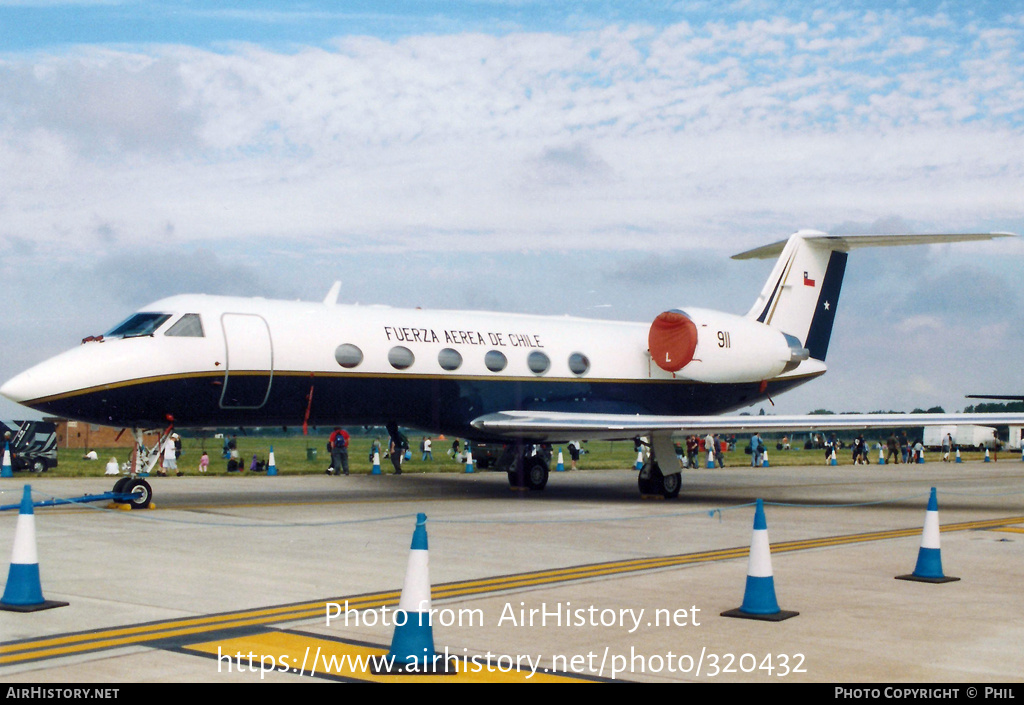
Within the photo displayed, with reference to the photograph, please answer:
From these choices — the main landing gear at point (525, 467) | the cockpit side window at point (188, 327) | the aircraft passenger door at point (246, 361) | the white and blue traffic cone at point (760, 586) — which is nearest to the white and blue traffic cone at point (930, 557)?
the white and blue traffic cone at point (760, 586)

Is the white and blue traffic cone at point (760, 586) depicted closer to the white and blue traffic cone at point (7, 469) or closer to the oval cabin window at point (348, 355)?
the oval cabin window at point (348, 355)

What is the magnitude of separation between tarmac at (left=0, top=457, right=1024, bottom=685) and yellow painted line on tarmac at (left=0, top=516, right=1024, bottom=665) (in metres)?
0.03

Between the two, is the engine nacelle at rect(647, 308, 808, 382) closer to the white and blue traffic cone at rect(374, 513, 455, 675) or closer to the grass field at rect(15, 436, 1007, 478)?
the grass field at rect(15, 436, 1007, 478)

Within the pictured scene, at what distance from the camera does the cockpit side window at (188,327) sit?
16.2m

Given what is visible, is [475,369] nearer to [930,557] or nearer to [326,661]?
[930,557]

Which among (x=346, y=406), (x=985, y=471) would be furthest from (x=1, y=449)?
(x=985, y=471)

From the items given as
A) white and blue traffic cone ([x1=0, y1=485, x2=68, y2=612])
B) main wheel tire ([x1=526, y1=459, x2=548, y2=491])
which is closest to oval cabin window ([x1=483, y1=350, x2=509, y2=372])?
main wheel tire ([x1=526, y1=459, x2=548, y2=491])

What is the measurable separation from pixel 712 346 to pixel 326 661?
16213mm

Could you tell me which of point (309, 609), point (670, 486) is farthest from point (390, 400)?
point (309, 609)

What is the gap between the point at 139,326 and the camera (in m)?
16.3

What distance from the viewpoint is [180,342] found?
1619 centimetres

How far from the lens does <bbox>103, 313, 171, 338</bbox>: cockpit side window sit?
637 inches

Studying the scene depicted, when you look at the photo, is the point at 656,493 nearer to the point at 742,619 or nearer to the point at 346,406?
the point at 346,406

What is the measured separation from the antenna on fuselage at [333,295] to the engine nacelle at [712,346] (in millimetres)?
6819
